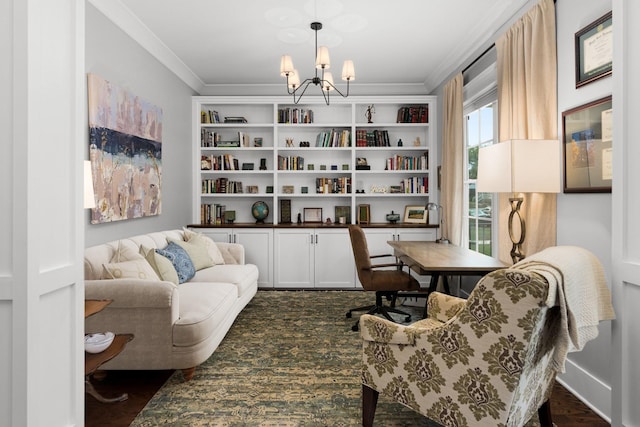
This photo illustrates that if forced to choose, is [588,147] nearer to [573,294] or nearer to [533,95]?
[533,95]

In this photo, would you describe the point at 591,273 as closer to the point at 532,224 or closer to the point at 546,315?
the point at 546,315

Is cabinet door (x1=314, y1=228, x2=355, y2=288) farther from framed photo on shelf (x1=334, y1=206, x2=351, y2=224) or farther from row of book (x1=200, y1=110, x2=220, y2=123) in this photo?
row of book (x1=200, y1=110, x2=220, y2=123)

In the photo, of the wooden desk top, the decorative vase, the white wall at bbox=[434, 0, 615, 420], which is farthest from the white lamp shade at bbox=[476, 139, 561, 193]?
the decorative vase

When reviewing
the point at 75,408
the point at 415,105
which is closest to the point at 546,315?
the point at 75,408

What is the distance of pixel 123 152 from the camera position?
11.4ft

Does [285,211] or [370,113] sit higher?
[370,113]

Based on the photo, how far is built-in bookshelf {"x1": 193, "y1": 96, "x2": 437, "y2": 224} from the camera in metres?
5.48

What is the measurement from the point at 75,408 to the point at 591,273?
1984 mm

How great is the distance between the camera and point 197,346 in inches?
101

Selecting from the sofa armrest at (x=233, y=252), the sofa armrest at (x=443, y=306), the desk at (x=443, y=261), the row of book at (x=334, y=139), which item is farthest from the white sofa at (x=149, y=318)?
the row of book at (x=334, y=139)

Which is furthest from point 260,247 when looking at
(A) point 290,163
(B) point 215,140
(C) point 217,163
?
(B) point 215,140

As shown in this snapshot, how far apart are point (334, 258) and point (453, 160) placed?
1.91m

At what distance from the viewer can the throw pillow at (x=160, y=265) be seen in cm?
311

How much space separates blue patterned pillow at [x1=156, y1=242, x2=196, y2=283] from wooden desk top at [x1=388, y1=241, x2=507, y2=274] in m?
1.89
